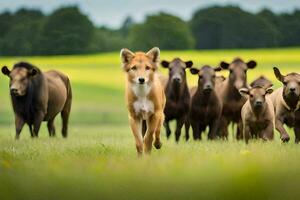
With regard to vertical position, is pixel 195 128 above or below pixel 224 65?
below

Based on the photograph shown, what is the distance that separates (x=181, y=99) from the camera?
16281 mm

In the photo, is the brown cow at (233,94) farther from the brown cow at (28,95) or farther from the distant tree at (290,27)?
the distant tree at (290,27)

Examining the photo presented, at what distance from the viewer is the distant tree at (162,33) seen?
4869 centimetres

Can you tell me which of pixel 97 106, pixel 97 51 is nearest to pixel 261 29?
pixel 97 106

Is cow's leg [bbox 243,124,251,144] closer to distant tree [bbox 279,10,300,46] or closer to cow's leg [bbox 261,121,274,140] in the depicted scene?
cow's leg [bbox 261,121,274,140]

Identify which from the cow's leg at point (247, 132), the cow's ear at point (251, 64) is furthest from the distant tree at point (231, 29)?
the cow's leg at point (247, 132)

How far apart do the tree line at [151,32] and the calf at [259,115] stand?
20756 millimetres

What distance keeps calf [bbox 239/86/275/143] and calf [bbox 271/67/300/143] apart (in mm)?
182

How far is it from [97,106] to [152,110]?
24.5m

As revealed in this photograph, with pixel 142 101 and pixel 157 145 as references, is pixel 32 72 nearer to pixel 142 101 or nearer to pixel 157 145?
pixel 157 145

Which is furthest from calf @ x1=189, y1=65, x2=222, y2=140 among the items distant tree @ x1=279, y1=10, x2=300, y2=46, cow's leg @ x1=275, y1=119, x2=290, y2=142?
distant tree @ x1=279, y1=10, x2=300, y2=46

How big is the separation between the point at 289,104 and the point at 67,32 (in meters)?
33.5

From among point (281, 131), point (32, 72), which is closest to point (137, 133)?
point (281, 131)

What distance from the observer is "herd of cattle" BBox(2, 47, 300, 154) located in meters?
10.8
